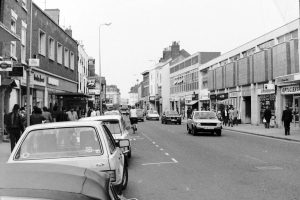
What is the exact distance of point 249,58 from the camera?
137 ft

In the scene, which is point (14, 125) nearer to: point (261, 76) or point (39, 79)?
point (39, 79)

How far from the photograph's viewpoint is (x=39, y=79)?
27.0 meters

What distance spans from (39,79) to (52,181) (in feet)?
82.0

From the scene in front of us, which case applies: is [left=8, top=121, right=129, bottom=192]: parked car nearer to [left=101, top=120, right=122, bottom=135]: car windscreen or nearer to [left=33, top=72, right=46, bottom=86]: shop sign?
[left=101, top=120, right=122, bottom=135]: car windscreen

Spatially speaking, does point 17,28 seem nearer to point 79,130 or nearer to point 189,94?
point 79,130

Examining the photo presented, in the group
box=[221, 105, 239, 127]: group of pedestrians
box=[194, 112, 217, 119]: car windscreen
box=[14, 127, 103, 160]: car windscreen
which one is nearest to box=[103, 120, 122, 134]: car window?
box=[14, 127, 103, 160]: car windscreen

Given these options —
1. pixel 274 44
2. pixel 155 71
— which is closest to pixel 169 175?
pixel 274 44

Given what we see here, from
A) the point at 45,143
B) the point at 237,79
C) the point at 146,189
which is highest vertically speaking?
the point at 237,79

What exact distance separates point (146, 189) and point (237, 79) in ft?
124

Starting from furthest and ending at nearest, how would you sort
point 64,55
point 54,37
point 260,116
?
point 260,116
point 64,55
point 54,37

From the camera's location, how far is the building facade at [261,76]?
32.6 metres

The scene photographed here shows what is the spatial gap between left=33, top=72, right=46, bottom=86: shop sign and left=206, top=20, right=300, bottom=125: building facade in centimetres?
1588

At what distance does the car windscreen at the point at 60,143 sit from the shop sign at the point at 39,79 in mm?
20108

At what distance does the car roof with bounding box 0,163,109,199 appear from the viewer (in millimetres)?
2656
